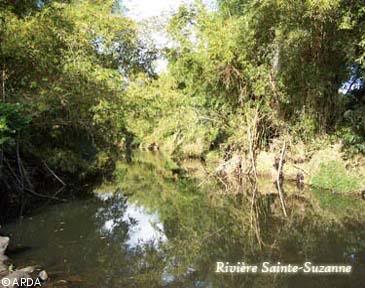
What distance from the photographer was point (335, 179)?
46.7 ft

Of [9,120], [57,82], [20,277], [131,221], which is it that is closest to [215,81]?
[57,82]

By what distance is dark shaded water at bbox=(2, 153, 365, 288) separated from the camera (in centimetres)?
752

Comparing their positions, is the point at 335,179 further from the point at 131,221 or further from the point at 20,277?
the point at 20,277

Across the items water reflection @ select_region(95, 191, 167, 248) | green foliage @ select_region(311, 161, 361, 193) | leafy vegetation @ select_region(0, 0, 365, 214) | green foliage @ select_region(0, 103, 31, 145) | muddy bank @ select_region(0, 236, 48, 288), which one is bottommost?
muddy bank @ select_region(0, 236, 48, 288)

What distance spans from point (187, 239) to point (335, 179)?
6.25 metres

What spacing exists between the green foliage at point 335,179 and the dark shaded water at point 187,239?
1.91 feet

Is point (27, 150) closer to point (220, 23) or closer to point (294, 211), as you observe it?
point (220, 23)

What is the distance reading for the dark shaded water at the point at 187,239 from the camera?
7523 millimetres

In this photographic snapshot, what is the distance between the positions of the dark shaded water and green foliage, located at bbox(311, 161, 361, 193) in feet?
1.91

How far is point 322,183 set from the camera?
48.3ft

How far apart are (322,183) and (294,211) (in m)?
3.01

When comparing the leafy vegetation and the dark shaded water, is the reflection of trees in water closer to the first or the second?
the dark shaded water

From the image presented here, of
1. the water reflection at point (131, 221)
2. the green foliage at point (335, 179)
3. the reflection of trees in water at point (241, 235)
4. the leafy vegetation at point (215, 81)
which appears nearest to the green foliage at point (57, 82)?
the leafy vegetation at point (215, 81)

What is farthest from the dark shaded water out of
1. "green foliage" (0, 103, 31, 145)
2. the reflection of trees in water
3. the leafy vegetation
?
the leafy vegetation
